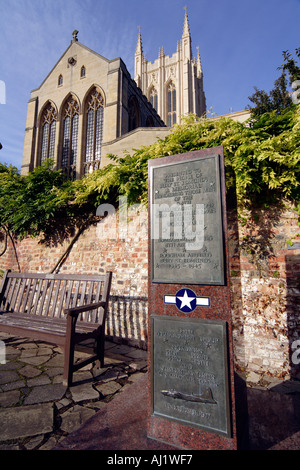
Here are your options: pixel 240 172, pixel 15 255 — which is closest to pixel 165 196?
pixel 240 172

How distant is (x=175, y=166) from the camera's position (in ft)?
7.73

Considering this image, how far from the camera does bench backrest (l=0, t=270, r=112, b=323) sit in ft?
13.1

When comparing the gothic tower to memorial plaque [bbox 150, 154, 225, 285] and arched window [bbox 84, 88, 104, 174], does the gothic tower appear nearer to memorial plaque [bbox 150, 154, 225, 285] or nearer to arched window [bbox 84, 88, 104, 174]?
arched window [bbox 84, 88, 104, 174]

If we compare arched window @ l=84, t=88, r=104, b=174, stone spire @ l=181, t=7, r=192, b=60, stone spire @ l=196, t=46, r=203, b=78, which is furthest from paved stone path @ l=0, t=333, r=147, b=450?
stone spire @ l=196, t=46, r=203, b=78

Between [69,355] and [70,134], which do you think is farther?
[70,134]

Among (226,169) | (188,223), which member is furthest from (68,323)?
(226,169)

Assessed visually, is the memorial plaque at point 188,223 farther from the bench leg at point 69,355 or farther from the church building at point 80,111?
the church building at point 80,111

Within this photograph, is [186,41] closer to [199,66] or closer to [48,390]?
[199,66]

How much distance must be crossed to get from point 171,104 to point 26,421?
43.6 metres

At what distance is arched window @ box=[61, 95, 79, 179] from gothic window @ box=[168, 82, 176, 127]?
2383cm

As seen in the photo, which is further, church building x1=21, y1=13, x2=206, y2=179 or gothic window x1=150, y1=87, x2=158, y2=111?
gothic window x1=150, y1=87, x2=158, y2=111

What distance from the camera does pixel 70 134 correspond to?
17.8 m

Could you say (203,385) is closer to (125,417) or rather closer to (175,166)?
(125,417)
